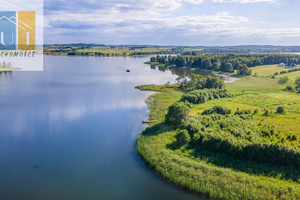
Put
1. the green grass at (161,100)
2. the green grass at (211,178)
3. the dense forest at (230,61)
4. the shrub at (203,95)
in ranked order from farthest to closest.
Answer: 1. the dense forest at (230,61)
2. the shrub at (203,95)
3. the green grass at (161,100)
4. the green grass at (211,178)

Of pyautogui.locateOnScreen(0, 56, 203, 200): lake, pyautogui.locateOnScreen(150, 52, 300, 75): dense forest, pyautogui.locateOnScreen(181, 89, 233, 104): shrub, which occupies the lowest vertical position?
pyautogui.locateOnScreen(0, 56, 203, 200): lake

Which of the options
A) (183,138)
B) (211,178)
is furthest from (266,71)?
(211,178)

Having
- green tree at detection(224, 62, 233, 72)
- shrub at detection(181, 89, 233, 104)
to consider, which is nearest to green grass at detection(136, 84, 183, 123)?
shrub at detection(181, 89, 233, 104)

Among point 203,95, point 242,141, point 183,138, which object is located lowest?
point 183,138

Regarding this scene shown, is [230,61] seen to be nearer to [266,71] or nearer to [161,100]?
[266,71]

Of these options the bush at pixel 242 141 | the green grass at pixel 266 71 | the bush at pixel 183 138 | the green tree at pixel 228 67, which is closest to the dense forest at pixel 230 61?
the green tree at pixel 228 67

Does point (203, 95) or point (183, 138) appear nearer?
point (183, 138)

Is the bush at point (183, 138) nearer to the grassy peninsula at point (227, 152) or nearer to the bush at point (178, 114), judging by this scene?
the grassy peninsula at point (227, 152)

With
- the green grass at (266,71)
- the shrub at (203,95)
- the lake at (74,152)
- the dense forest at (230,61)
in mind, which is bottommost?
the lake at (74,152)

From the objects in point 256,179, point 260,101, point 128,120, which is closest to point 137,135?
point 128,120

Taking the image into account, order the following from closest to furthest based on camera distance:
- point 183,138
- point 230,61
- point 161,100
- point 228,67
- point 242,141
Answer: point 242,141 < point 183,138 < point 161,100 < point 228,67 < point 230,61

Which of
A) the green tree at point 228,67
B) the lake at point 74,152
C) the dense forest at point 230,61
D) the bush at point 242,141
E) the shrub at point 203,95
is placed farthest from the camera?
the dense forest at point 230,61

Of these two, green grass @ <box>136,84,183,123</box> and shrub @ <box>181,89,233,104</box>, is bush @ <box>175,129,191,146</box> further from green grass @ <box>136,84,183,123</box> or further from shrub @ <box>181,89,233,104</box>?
shrub @ <box>181,89,233,104</box>
